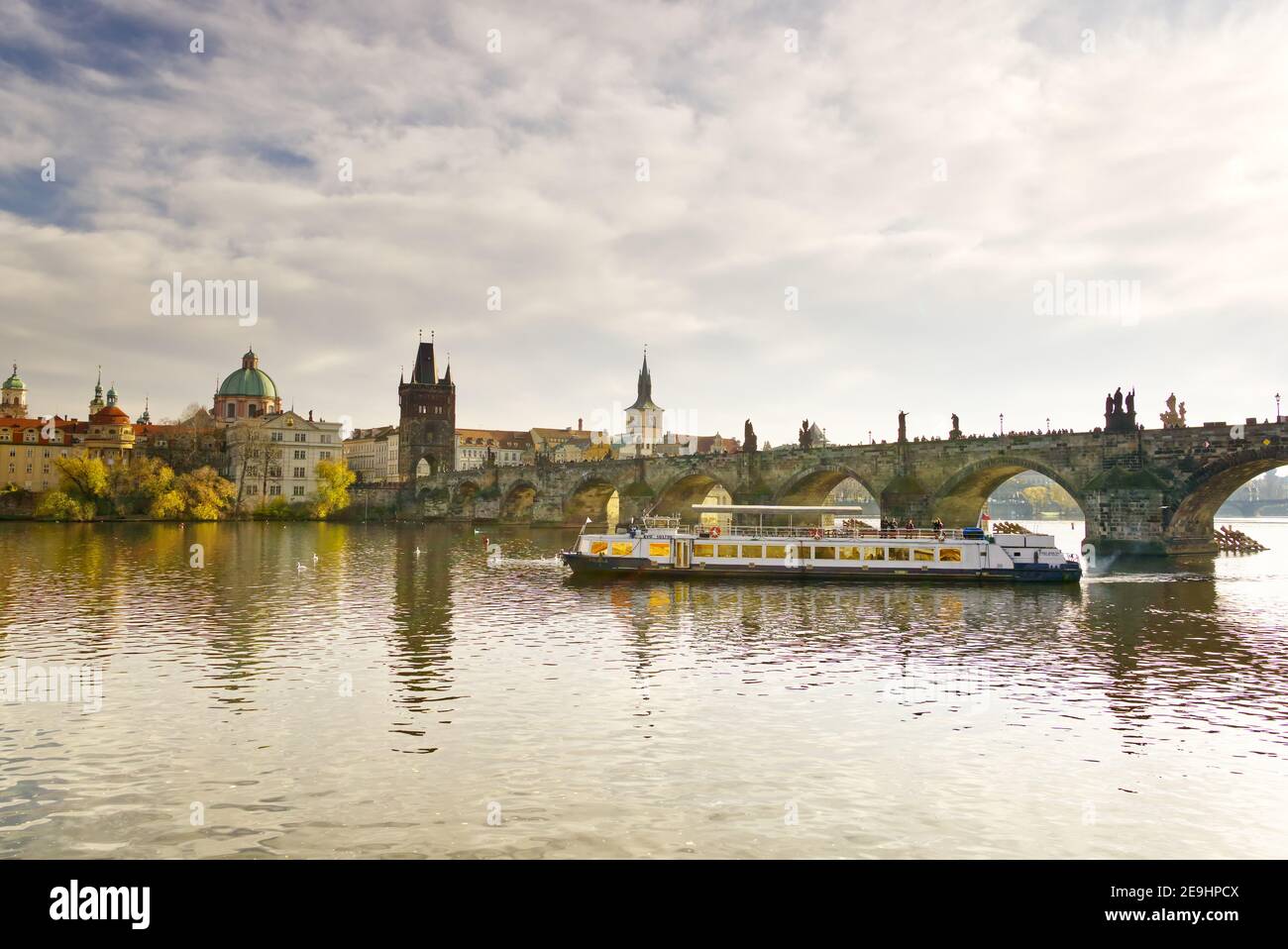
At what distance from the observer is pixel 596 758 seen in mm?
14758

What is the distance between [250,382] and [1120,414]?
15193cm

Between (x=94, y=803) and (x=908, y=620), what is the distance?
25232 mm

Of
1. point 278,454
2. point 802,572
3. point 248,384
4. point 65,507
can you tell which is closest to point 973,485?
point 802,572

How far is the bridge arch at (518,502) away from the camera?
431 ft

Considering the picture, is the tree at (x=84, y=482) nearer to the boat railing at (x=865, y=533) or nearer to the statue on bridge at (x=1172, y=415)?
the boat railing at (x=865, y=533)

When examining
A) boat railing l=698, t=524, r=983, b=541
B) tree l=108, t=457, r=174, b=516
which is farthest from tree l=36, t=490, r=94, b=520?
boat railing l=698, t=524, r=983, b=541

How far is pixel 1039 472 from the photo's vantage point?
5928 centimetres

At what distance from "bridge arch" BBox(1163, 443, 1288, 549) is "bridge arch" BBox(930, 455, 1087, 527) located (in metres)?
7.09

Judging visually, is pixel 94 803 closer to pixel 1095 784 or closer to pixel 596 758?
pixel 596 758

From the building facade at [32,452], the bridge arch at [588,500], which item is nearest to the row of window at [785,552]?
the bridge arch at [588,500]

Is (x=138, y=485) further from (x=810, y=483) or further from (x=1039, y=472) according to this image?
(x=1039, y=472)

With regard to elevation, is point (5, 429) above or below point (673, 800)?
above
